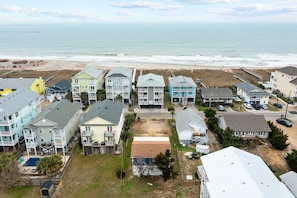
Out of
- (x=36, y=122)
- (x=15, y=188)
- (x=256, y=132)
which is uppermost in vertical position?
(x=36, y=122)

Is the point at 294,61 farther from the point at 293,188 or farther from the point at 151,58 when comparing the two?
the point at 293,188

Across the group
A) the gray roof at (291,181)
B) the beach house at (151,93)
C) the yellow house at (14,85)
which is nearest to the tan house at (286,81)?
the beach house at (151,93)

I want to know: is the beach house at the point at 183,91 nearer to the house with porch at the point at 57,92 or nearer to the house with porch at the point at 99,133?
the house with porch at the point at 99,133

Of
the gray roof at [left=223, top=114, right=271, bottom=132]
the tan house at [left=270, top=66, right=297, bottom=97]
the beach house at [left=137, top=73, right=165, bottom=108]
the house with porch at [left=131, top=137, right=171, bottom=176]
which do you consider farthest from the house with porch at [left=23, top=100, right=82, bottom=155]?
the tan house at [left=270, top=66, right=297, bottom=97]

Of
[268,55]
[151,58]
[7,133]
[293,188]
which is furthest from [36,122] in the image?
[268,55]

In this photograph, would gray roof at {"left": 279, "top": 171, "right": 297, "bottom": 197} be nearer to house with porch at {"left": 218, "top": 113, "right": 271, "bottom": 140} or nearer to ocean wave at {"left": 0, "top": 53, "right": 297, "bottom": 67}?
house with porch at {"left": 218, "top": 113, "right": 271, "bottom": 140}

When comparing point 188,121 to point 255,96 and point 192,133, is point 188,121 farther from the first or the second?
point 255,96
